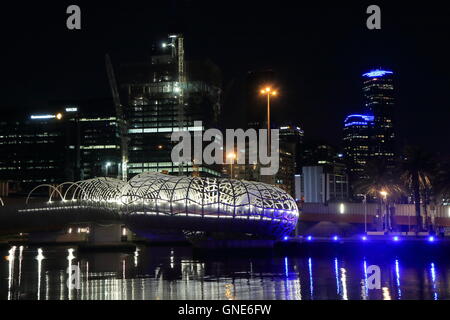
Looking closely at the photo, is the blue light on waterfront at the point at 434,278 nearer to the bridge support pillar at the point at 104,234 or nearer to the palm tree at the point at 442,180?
the palm tree at the point at 442,180

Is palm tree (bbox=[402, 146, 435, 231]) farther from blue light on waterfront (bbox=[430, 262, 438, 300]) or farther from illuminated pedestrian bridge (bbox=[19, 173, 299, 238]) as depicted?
blue light on waterfront (bbox=[430, 262, 438, 300])

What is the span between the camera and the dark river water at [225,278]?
34156 mm

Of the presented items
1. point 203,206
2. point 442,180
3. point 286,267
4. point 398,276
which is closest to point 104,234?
point 203,206

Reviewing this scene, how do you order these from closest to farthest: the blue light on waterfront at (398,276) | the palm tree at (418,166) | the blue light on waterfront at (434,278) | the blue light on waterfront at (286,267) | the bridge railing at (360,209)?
the blue light on waterfront at (434,278) < the blue light on waterfront at (398,276) < the blue light on waterfront at (286,267) < the palm tree at (418,166) < the bridge railing at (360,209)

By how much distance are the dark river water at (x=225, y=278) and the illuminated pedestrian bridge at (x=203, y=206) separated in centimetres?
320

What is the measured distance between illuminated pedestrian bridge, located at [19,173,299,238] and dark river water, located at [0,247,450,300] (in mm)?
3202

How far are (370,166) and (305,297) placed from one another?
5710 centimetres

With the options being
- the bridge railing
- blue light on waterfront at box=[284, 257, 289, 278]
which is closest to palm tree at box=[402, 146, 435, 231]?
the bridge railing

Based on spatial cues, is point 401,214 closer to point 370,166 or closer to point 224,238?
point 370,166

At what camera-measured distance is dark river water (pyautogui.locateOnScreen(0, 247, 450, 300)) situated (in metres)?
34.2

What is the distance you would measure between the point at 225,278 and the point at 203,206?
18.7 meters

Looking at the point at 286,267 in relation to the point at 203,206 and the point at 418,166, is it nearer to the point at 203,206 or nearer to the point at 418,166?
the point at 203,206

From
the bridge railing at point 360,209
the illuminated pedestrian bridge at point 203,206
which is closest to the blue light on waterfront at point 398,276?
the illuminated pedestrian bridge at point 203,206
